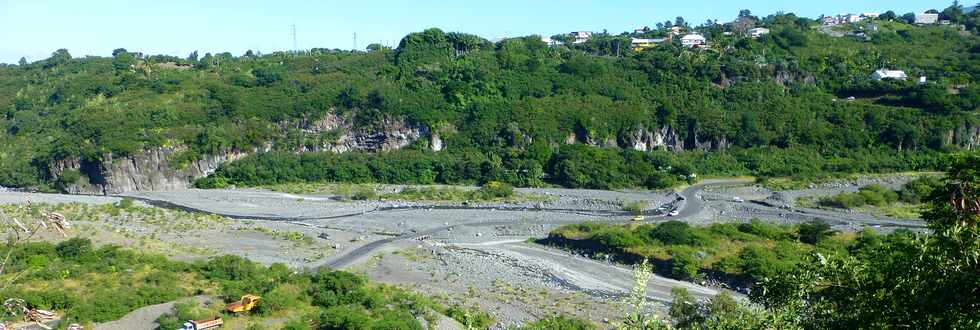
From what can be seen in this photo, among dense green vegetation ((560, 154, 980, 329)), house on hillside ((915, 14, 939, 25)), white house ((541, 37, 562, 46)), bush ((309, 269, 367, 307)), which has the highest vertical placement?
house on hillside ((915, 14, 939, 25))

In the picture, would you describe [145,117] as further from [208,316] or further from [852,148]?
[852,148]

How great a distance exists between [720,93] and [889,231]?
31.1 meters

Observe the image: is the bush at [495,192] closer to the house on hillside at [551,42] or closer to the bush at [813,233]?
the bush at [813,233]

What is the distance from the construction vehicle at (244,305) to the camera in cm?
2277

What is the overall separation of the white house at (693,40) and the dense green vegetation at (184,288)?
64392mm

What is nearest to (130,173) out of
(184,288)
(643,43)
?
(184,288)

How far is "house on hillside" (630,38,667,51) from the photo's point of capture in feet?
285

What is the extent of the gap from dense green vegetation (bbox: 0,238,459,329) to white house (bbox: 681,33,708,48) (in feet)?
211

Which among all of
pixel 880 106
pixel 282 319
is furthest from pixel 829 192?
pixel 282 319

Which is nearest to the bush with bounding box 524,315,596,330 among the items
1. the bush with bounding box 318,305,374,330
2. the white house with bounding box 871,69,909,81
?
the bush with bounding box 318,305,374,330

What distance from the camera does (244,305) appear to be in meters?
22.9

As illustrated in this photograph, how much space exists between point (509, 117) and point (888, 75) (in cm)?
3215

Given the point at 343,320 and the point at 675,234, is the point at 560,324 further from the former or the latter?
the point at 675,234

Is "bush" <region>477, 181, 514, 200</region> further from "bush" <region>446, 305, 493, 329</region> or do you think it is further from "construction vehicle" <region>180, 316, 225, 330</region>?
"construction vehicle" <region>180, 316, 225, 330</region>
